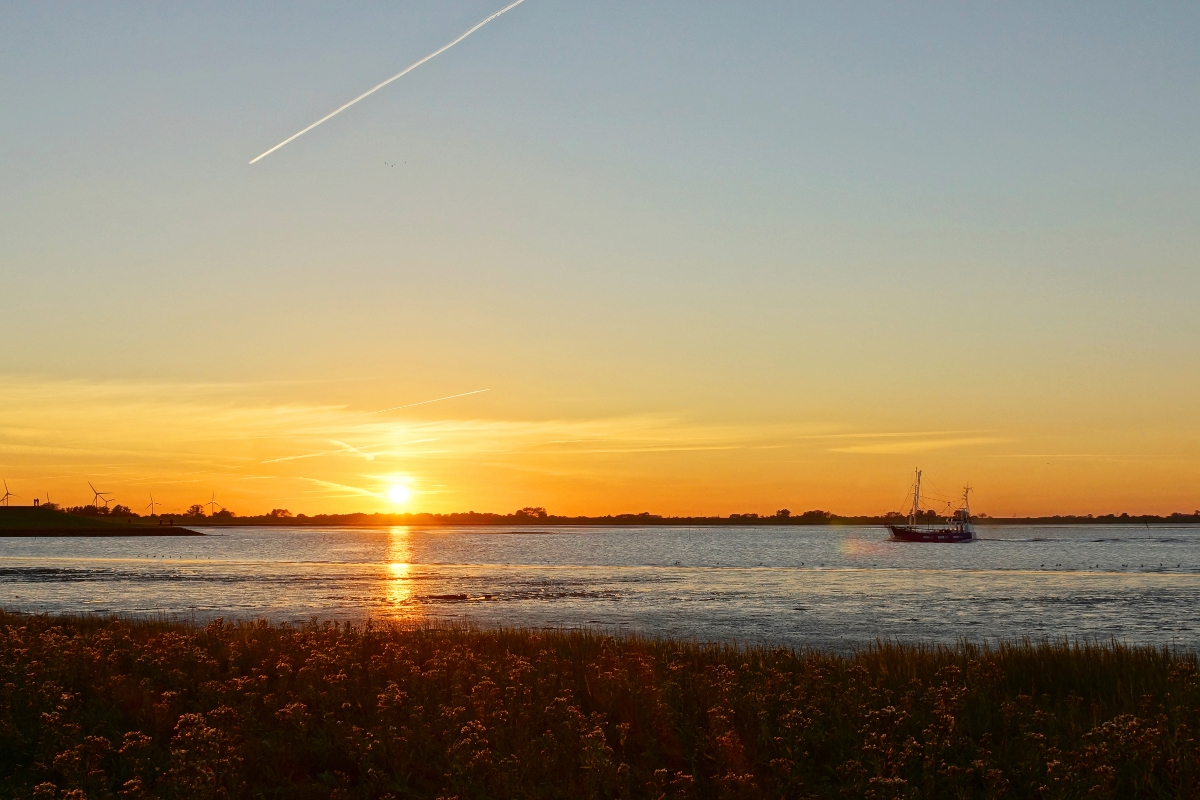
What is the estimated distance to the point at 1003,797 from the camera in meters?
12.3

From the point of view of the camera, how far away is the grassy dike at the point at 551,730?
12.4 m

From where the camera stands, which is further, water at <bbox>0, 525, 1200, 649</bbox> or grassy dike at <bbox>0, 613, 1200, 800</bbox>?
water at <bbox>0, 525, 1200, 649</bbox>

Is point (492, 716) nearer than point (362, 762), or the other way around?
point (362, 762)

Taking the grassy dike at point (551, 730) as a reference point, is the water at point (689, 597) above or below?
below

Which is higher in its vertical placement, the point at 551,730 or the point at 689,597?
the point at 551,730

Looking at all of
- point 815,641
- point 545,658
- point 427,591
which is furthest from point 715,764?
point 427,591

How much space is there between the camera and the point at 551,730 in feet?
49.9

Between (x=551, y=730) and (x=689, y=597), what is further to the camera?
(x=689, y=597)

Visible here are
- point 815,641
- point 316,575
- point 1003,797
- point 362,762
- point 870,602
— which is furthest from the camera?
point 316,575

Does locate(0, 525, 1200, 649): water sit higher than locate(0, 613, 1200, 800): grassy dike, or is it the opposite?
locate(0, 613, 1200, 800): grassy dike

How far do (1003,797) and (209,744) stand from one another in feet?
32.6

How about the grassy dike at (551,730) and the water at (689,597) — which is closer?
the grassy dike at (551,730)

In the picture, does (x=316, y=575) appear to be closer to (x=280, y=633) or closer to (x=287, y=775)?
(x=280, y=633)

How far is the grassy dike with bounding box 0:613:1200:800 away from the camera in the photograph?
12414 mm
